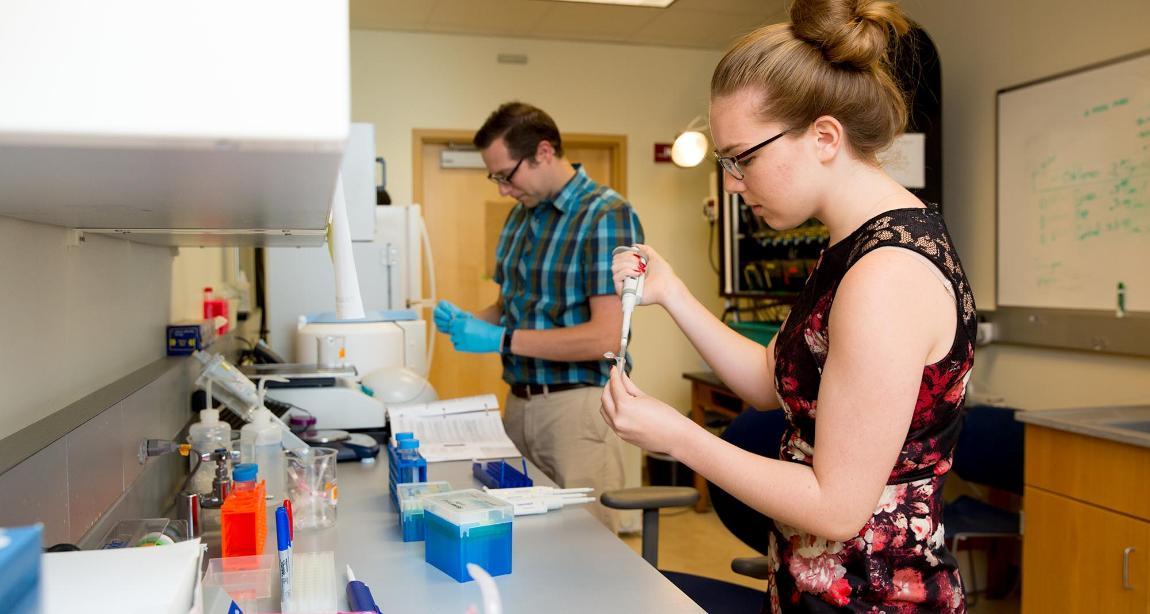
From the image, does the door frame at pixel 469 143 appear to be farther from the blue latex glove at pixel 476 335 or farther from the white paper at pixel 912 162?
the blue latex glove at pixel 476 335

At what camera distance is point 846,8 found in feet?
3.74

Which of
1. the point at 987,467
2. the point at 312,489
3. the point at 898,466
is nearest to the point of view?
the point at 898,466

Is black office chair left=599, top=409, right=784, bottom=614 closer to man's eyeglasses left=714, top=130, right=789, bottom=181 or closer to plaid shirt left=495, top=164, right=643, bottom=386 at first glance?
plaid shirt left=495, top=164, right=643, bottom=386

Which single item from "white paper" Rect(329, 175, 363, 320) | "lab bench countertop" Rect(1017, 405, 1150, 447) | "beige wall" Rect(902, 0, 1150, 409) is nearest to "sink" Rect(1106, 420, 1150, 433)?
"lab bench countertop" Rect(1017, 405, 1150, 447)

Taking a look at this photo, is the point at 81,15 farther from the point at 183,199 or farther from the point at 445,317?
the point at 445,317

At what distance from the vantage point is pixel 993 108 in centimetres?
348

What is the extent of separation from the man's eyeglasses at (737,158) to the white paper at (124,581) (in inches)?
32.0

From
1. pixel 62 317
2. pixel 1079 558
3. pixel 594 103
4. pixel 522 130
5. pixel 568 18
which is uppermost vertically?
pixel 568 18

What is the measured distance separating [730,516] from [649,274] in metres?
0.66

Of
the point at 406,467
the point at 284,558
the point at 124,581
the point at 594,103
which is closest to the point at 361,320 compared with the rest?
the point at 406,467

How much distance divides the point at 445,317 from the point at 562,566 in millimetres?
1323

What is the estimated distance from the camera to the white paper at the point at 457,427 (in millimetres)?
2000

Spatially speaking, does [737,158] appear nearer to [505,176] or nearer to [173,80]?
[173,80]

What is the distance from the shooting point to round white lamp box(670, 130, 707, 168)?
4.29m
